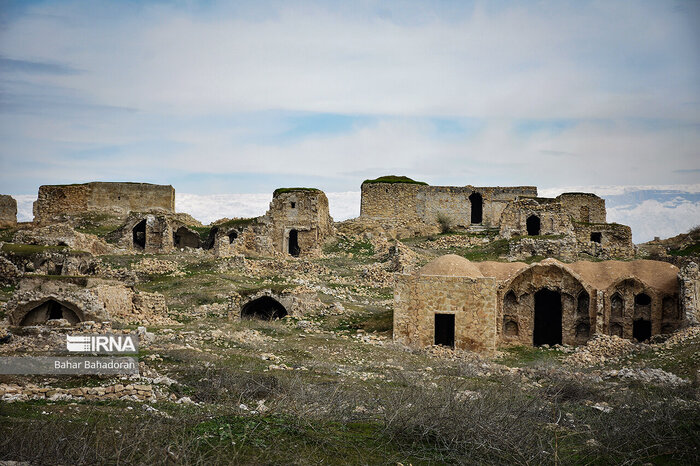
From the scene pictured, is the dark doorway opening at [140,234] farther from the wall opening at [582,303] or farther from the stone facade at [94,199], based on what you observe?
the wall opening at [582,303]

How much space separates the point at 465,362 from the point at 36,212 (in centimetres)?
3662

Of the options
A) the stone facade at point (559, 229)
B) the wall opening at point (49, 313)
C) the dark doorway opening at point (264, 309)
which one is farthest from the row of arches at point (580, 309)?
the wall opening at point (49, 313)

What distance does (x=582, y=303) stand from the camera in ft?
69.7

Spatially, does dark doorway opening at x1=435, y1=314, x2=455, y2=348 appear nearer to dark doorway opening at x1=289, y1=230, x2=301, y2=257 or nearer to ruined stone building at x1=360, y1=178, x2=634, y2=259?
dark doorway opening at x1=289, y1=230, x2=301, y2=257

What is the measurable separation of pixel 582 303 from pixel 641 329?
2.04 m

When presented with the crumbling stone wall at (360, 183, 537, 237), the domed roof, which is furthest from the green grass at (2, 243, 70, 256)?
the crumbling stone wall at (360, 183, 537, 237)

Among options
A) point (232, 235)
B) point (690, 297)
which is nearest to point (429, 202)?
point (232, 235)

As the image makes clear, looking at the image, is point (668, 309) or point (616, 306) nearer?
point (668, 309)

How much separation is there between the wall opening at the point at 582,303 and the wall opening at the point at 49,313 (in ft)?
52.3

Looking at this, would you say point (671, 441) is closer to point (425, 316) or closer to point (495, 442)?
point (495, 442)

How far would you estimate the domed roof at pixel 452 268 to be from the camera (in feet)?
64.8

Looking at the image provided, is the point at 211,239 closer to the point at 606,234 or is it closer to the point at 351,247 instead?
the point at 351,247

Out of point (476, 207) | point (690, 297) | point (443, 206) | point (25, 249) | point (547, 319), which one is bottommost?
point (547, 319)

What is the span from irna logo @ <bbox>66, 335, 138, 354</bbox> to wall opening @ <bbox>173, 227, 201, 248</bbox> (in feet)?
84.4
